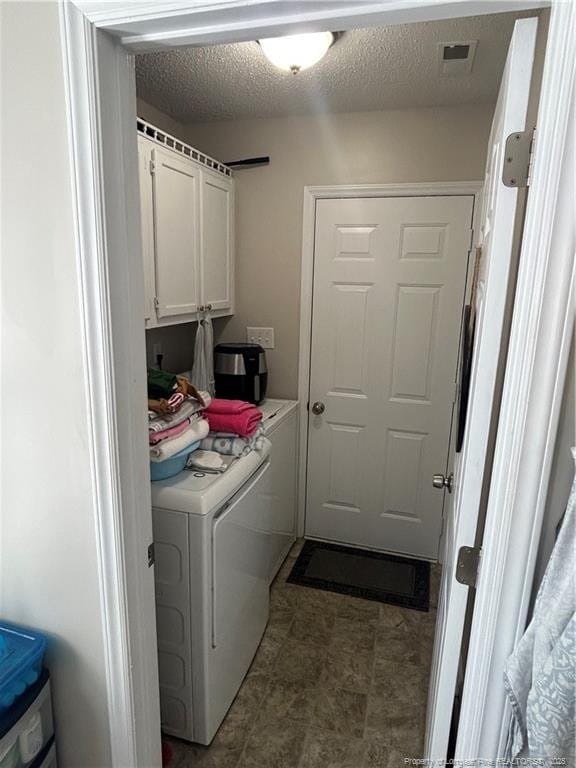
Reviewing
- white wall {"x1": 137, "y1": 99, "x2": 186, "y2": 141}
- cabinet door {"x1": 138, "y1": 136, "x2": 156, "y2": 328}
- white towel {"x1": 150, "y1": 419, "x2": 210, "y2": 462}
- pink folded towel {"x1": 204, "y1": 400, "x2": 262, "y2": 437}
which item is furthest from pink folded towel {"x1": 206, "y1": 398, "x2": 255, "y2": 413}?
white wall {"x1": 137, "y1": 99, "x2": 186, "y2": 141}

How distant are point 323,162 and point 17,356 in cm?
205

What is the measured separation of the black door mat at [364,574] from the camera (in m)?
2.44

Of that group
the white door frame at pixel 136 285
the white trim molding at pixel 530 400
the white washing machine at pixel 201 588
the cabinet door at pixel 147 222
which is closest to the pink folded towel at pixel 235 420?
the white washing machine at pixel 201 588

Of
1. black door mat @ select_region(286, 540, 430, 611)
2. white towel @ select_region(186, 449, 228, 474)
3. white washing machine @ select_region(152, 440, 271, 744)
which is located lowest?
black door mat @ select_region(286, 540, 430, 611)

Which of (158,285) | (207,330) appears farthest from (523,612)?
(207,330)

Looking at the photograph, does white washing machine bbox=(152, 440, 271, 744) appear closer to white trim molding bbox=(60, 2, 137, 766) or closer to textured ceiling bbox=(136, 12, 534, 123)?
white trim molding bbox=(60, 2, 137, 766)

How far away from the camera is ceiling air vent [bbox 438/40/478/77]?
1.72 metres

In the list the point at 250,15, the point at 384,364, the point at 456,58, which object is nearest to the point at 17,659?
the point at 250,15

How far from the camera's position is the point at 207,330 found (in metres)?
2.41

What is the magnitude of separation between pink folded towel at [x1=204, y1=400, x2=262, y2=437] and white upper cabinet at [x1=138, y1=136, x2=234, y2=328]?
0.49m

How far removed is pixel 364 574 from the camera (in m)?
2.62

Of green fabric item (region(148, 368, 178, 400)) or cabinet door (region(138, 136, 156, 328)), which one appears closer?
green fabric item (region(148, 368, 178, 400))

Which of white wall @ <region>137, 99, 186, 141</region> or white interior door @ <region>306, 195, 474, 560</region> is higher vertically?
white wall @ <region>137, 99, 186, 141</region>

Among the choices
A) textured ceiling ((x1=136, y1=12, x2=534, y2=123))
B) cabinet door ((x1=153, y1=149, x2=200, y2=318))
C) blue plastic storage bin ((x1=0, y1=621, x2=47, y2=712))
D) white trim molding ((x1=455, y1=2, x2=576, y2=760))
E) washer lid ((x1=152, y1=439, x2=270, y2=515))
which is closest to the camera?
white trim molding ((x1=455, y1=2, x2=576, y2=760))
